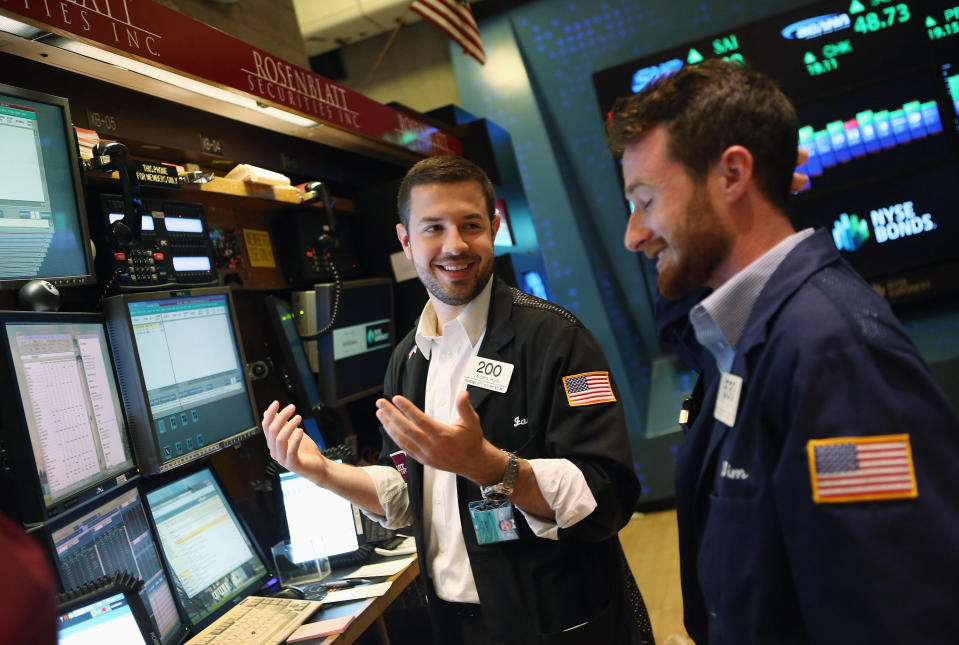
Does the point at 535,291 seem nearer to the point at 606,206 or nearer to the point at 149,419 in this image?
the point at 606,206

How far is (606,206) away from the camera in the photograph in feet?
18.7

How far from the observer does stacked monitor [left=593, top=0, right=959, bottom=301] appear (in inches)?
177

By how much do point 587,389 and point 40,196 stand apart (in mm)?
1333

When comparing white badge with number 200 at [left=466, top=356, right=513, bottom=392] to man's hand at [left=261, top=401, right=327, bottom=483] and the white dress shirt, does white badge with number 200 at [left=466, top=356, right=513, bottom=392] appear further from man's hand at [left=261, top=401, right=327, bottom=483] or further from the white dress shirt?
man's hand at [left=261, top=401, right=327, bottom=483]

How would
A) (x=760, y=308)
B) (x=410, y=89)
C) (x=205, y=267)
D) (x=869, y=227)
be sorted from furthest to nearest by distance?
(x=410, y=89)
(x=869, y=227)
(x=205, y=267)
(x=760, y=308)

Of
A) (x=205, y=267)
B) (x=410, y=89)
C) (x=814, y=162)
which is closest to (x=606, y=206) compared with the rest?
(x=814, y=162)

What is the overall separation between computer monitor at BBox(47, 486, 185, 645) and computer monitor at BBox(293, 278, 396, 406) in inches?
40.2

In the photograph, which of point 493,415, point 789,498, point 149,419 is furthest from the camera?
point 149,419

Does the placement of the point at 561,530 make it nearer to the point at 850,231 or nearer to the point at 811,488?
the point at 811,488

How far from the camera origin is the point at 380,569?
7.72 feet

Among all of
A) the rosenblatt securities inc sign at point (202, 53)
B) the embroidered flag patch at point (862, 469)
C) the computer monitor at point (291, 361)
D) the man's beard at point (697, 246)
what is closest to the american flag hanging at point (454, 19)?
the rosenblatt securities inc sign at point (202, 53)

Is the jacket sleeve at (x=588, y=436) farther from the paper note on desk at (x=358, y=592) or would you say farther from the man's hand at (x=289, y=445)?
the paper note on desk at (x=358, y=592)

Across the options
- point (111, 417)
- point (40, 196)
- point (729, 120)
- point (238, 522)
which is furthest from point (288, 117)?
point (729, 120)

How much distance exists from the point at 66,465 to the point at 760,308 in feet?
4.85
